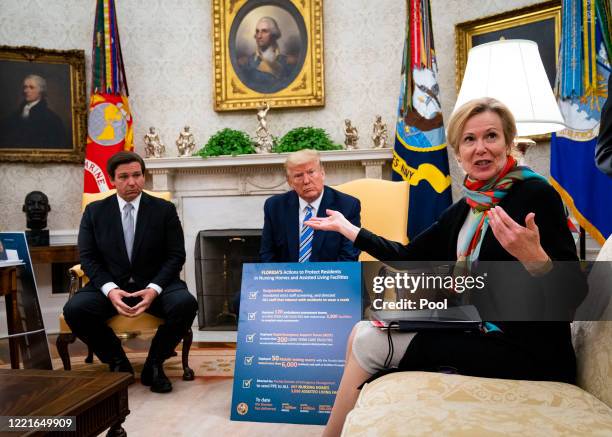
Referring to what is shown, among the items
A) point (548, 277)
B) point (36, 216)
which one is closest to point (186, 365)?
point (36, 216)

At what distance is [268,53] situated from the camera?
496cm

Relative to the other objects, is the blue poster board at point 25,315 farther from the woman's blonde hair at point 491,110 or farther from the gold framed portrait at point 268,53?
the woman's blonde hair at point 491,110

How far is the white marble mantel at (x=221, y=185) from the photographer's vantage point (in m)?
4.74

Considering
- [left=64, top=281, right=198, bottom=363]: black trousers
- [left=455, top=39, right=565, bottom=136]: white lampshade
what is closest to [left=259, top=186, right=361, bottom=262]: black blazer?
[left=64, top=281, right=198, bottom=363]: black trousers

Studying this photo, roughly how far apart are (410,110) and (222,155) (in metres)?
1.74

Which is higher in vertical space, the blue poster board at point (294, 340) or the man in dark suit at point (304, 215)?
the man in dark suit at point (304, 215)

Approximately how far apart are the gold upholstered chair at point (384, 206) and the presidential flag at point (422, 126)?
31.5 inches

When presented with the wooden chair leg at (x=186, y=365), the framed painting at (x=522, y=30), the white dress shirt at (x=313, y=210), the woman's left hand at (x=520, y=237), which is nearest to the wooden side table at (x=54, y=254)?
the wooden chair leg at (x=186, y=365)

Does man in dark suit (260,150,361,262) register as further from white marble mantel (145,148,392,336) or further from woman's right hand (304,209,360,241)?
white marble mantel (145,148,392,336)

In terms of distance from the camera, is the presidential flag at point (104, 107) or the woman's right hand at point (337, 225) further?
the presidential flag at point (104, 107)

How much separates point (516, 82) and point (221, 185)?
310 centimetres

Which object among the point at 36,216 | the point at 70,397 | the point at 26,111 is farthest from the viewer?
the point at 26,111

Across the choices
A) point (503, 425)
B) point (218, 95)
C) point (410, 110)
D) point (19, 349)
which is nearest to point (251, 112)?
point (218, 95)

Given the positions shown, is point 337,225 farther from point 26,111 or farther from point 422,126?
point 26,111
